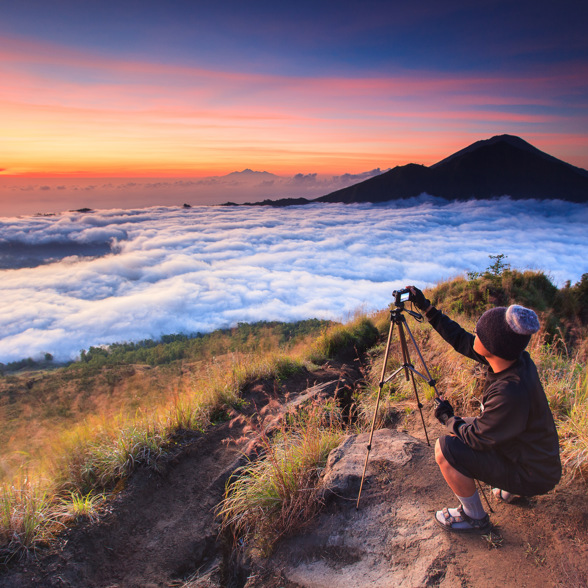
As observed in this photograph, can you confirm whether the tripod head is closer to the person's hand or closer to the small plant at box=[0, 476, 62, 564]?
the person's hand

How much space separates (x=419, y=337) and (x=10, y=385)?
34.2 meters

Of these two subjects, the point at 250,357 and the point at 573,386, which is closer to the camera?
the point at 573,386

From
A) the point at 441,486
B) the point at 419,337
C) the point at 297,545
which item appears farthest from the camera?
the point at 419,337

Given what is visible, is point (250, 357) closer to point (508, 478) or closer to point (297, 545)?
point (297, 545)

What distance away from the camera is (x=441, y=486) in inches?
130

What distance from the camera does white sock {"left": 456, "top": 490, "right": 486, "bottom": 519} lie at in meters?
2.64

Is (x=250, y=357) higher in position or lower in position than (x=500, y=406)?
lower

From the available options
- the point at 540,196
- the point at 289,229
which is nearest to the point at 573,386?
the point at 289,229

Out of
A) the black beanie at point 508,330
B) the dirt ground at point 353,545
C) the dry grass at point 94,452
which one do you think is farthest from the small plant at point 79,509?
the black beanie at point 508,330

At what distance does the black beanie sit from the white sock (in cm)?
121

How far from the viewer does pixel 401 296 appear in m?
3.10

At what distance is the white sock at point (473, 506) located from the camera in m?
2.64

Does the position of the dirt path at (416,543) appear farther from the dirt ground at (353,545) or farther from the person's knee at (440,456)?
the person's knee at (440,456)

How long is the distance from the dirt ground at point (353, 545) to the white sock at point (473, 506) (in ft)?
0.54
